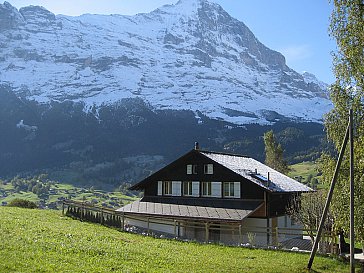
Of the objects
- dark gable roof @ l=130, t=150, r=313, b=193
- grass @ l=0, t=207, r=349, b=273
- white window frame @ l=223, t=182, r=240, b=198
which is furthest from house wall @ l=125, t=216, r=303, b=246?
grass @ l=0, t=207, r=349, b=273

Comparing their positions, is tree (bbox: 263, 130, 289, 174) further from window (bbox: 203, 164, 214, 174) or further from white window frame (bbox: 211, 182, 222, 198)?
white window frame (bbox: 211, 182, 222, 198)

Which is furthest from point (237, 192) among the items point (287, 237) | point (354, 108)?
point (354, 108)

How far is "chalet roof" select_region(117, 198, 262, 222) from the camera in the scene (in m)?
36.0

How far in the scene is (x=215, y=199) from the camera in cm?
4016

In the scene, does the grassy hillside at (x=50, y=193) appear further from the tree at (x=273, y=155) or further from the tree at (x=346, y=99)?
the tree at (x=346, y=99)

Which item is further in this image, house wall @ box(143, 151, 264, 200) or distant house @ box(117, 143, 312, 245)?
house wall @ box(143, 151, 264, 200)

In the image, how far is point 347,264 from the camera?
2278 centimetres

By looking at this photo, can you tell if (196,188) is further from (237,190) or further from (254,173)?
(254,173)

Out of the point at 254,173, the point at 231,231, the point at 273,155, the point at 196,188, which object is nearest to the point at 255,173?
the point at 254,173

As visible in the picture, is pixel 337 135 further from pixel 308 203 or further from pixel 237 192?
pixel 237 192

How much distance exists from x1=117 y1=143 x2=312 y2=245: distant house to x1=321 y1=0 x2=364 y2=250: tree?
48.1ft

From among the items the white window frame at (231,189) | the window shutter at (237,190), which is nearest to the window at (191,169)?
the white window frame at (231,189)

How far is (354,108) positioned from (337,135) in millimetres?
1600

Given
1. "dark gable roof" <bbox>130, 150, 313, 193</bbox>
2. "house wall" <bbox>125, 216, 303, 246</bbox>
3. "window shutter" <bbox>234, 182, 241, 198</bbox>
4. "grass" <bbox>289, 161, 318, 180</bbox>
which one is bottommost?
"house wall" <bbox>125, 216, 303, 246</bbox>
